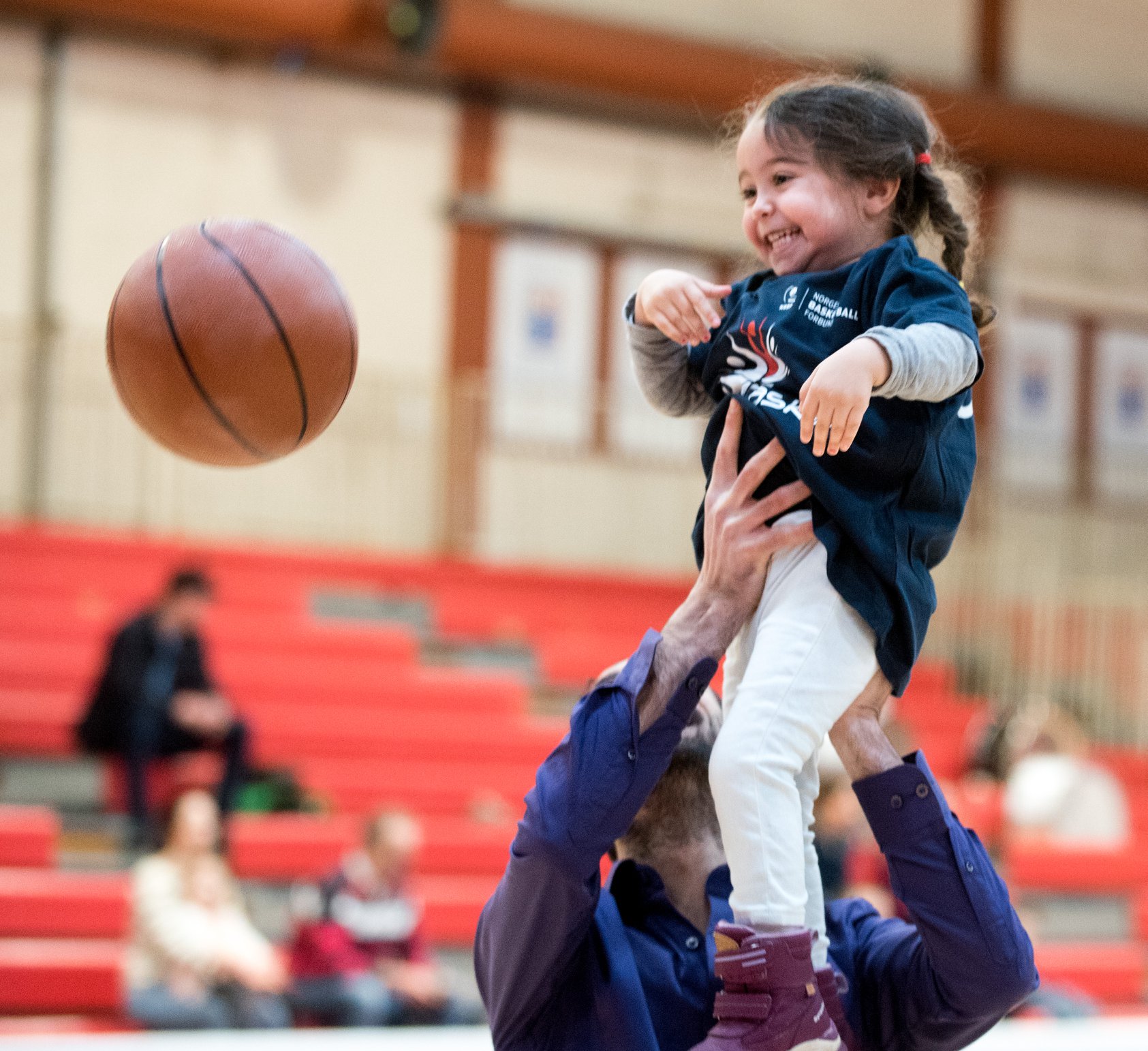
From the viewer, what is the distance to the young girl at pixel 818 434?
132cm

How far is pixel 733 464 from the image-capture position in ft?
5.02

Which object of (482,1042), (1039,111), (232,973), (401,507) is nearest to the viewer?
(482,1042)

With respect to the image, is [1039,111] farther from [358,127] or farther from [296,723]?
[296,723]

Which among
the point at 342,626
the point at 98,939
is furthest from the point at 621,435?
the point at 98,939

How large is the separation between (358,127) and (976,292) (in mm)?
8461

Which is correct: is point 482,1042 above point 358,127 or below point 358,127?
below

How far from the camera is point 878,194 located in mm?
1515

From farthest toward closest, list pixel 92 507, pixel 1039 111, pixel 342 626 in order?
pixel 1039 111 < pixel 92 507 < pixel 342 626

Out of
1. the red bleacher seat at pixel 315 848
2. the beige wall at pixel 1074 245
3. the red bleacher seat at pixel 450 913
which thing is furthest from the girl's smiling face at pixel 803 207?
the beige wall at pixel 1074 245

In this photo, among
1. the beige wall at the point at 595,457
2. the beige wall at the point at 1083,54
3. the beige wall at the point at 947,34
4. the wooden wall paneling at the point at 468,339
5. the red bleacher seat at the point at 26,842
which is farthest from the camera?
the beige wall at the point at 1083,54

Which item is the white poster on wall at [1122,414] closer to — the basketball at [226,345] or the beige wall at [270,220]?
the beige wall at [270,220]

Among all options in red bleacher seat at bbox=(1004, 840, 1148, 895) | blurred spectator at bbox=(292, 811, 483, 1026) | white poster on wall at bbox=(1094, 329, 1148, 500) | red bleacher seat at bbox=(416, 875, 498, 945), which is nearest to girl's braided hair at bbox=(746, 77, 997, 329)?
blurred spectator at bbox=(292, 811, 483, 1026)

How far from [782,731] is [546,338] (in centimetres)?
878

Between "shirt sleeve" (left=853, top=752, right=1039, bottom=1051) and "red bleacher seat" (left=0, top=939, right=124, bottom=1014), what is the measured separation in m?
3.72
